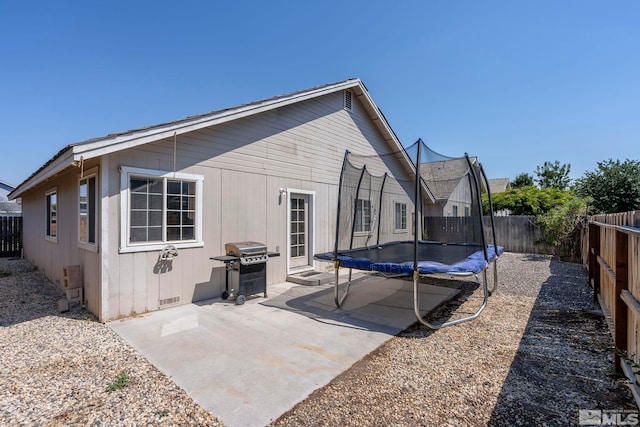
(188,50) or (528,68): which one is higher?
(188,50)

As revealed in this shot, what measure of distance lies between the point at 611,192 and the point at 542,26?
28.9ft

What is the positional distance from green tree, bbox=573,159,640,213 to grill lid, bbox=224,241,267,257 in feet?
39.5

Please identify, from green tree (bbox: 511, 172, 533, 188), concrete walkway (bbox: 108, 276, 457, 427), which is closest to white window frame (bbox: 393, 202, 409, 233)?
concrete walkway (bbox: 108, 276, 457, 427)

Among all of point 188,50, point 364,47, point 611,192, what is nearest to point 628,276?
point 364,47

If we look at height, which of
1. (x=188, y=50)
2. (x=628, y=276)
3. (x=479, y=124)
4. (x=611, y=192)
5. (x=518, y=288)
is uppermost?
(x=188, y=50)

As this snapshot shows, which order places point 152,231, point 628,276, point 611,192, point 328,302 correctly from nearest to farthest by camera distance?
point 628,276
point 152,231
point 328,302
point 611,192

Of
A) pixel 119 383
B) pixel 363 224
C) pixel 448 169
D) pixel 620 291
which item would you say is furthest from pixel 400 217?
pixel 119 383

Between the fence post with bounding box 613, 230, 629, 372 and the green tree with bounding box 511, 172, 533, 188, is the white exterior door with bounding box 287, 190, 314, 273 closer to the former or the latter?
A: the fence post with bounding box 613, 230, 629, 372

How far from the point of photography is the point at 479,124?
11820 millimetres

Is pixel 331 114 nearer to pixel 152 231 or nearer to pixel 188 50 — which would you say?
pixel 188 50

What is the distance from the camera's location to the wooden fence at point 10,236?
11.9 meters

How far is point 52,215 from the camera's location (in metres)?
7.28

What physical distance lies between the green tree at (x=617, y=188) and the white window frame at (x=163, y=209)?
42.6ft

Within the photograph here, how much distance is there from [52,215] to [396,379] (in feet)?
28.4
